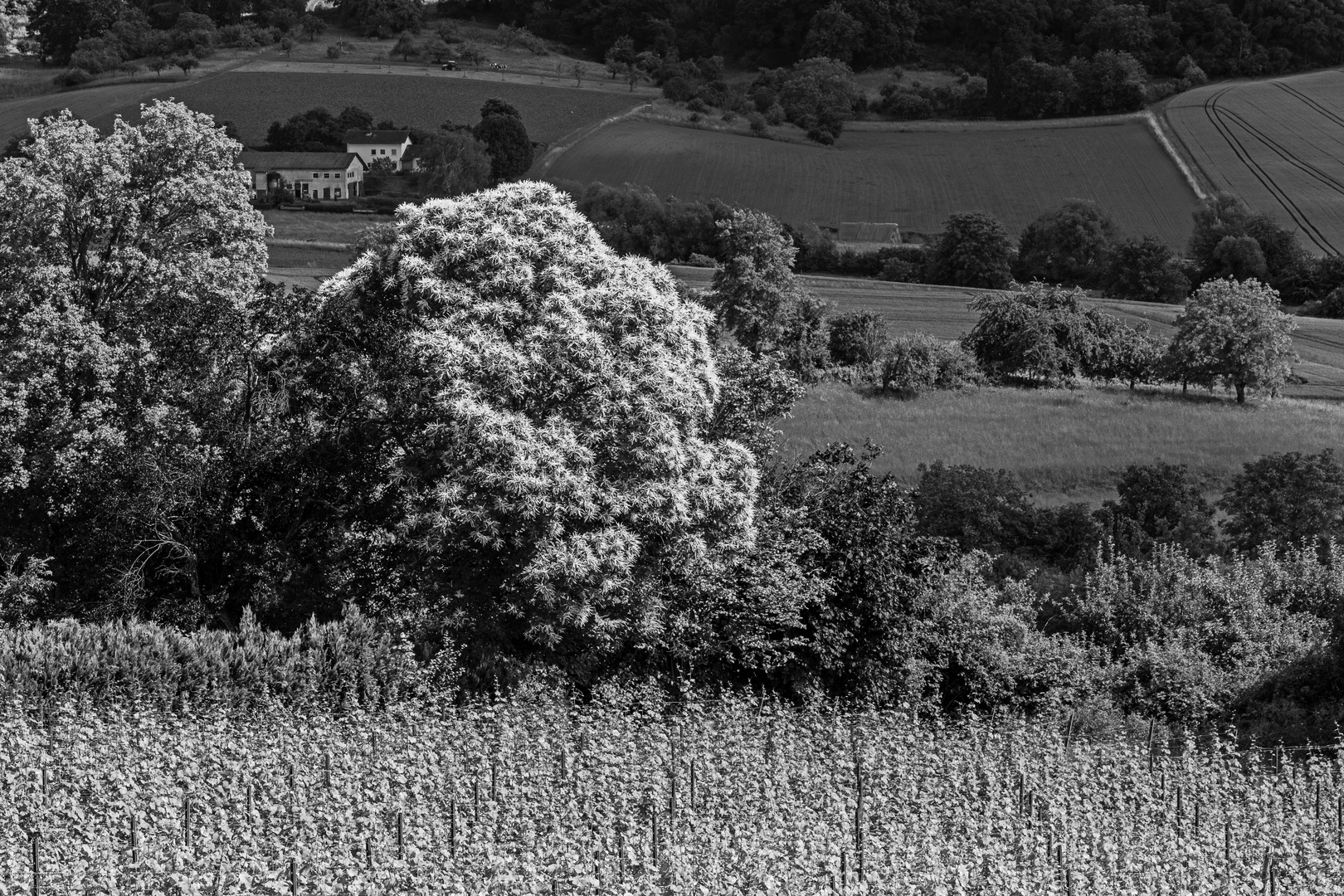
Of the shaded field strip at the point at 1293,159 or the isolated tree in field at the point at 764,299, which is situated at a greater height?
the shaded field strip at the point at 1293,159

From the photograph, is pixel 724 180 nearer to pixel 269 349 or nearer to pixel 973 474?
pixel 973 474

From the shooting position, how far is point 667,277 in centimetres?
2753

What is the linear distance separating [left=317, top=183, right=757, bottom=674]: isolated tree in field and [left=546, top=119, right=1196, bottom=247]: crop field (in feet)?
325

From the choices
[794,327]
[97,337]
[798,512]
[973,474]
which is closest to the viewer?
[798,512]

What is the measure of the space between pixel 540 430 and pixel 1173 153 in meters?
127

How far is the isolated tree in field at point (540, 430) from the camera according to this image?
23.9m

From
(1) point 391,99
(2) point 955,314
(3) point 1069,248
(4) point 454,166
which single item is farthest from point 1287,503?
(1) point 391,99

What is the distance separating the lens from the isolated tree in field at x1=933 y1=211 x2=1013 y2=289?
4230 inches

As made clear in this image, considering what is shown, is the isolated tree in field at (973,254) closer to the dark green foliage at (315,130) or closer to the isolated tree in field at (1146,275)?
the isolated tree in field at (1146,275)

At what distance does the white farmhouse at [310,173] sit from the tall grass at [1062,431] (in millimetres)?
69942

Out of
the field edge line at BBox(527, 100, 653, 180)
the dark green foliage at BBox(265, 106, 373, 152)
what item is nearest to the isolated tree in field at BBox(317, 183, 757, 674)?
the field edge line at BBox(527, 100, 653, 180)

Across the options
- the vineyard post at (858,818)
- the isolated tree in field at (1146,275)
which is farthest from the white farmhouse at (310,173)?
the vineyard post at (858,818)

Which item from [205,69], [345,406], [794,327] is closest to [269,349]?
[345,406]

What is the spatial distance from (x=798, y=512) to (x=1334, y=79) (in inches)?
5932
